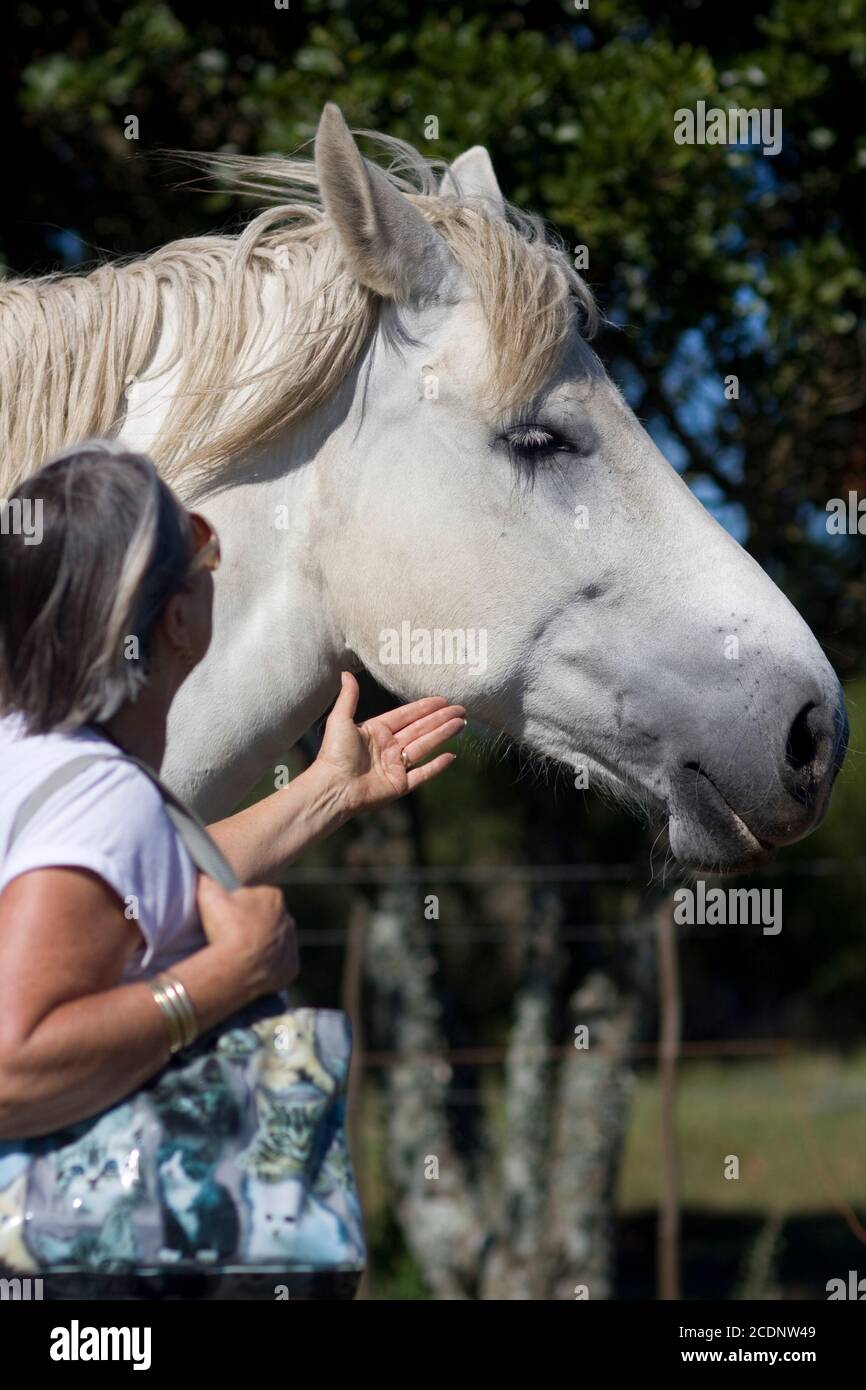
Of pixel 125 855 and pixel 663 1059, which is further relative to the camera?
pixel 663 1059

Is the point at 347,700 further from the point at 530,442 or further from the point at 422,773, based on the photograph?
the point at 530,442

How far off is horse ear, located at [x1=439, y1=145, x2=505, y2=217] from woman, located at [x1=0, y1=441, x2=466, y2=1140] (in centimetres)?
133

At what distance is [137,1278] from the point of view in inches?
52.5

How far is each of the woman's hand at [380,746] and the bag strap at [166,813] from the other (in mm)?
547

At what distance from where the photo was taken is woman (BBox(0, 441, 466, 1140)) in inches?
51.9

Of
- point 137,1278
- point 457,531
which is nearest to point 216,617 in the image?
point 457,531

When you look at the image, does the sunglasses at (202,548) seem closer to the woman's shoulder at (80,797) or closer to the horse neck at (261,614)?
the woman's shoulder at (80,797)

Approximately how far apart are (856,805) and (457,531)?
47.2 feet

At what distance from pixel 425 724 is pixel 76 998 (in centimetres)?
97

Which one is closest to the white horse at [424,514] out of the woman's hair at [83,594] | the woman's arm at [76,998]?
the woman's hair at [83,594]

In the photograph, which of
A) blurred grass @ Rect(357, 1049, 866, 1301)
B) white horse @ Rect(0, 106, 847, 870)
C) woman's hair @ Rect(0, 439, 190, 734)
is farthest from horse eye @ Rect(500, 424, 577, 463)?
blurred grass @ Rect(357, 1049, 866, 1301)

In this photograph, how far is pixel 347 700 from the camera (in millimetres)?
2086

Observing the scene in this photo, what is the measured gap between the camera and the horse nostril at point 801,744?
7.04 ft
